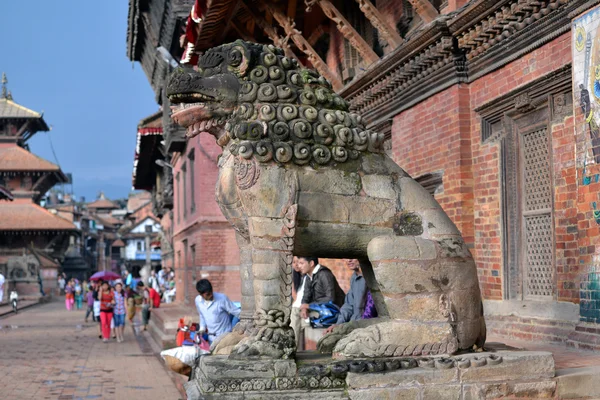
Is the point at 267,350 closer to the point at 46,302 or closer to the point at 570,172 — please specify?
the point at 570,172

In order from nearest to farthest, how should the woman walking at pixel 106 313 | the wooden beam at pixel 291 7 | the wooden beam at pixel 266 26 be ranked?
the wooden beam at pixel 291 7
the wooden beam at pixel 266 26
the woman walking at pixel 106 313

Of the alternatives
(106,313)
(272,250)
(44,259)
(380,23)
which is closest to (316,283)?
(380,23)

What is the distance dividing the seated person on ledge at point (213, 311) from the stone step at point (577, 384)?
4.96 meters

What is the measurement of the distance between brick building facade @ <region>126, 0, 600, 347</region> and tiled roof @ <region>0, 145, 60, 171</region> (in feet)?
164

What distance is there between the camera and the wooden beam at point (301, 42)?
43.9ft

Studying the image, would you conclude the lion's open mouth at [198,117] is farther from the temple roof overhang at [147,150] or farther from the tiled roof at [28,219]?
the tiled roof at [28,219]

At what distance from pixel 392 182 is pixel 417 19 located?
668cm

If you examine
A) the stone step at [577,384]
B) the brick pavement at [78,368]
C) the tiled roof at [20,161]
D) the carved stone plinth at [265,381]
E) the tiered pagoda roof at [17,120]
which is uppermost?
the tiered pagoda roof at [17,120]

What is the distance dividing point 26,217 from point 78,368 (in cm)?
4418

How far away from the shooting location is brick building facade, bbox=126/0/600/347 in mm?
7250

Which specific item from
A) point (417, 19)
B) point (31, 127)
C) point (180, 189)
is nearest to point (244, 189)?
point (417, 19)

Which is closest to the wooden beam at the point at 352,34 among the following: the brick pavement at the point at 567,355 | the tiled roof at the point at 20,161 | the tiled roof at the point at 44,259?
the brick pavement at the point at 567,355

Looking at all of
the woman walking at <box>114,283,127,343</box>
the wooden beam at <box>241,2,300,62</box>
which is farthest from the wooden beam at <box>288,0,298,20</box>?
the woman walking at <box>114,283,127,343</box>

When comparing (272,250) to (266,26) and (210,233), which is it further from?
(210,233)
